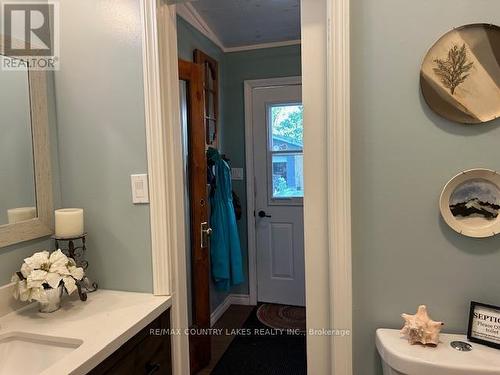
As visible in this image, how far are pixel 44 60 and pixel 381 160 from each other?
1375 mm

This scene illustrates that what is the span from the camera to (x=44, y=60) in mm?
1388

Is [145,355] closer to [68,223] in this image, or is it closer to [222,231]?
[68,223]

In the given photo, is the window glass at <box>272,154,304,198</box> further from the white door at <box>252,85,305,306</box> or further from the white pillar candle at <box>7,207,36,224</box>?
the white pillar candle at <box>7,207,36,224</box>

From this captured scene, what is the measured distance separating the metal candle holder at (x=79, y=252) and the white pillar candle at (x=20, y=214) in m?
0.13

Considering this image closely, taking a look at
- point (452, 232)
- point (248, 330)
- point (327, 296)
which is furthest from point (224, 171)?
point (452, 232)

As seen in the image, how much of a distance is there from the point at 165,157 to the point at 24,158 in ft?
1.83

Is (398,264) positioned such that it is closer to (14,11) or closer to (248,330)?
(14,11)

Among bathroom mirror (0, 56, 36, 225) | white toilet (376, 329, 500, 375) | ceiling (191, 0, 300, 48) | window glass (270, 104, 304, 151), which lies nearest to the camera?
white toilet (376, 329, 500, 375)

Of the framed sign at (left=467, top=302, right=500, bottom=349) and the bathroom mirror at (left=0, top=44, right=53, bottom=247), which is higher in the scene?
the bathroom mirror at (left=0, top=44, right=53, bottom=247)

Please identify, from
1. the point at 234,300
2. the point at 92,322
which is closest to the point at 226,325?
the point at 234,300

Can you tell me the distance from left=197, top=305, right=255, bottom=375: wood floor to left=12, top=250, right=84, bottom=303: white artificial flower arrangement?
55.5 inches

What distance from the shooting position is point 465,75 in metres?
0.99

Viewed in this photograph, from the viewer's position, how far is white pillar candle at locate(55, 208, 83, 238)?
51.2 inches

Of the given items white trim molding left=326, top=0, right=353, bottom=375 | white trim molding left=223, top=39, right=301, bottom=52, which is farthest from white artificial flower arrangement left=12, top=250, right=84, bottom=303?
white trim molding left=223, top=39, right=301, bottom=52
